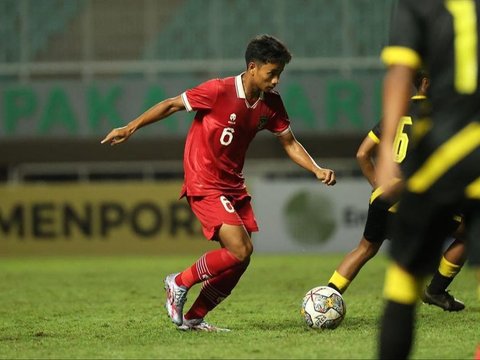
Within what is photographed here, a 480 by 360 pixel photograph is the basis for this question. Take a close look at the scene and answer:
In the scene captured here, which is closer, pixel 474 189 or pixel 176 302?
pixel 474 189

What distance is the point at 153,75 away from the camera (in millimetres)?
23203

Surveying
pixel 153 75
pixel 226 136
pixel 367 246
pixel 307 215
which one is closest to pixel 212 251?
pixel 226 136

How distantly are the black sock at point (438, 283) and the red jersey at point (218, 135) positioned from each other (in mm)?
Result: 1916

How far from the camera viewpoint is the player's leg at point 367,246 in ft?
25.3

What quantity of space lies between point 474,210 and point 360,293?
6.22m

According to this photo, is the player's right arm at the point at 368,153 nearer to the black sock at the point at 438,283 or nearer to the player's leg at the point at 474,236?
the black sock at the point at 438,283

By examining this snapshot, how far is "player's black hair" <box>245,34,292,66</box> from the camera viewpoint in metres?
6.91

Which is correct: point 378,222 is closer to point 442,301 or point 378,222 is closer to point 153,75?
point 442,301

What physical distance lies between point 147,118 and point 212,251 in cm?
97

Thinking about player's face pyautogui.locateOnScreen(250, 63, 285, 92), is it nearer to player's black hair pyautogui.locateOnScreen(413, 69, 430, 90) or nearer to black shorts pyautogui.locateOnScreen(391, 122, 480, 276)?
player's black hair pyautogui.locateOnScreen(413, 69, 430, 90)

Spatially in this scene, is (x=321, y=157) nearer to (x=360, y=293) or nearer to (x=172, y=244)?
(x=172, y=244)

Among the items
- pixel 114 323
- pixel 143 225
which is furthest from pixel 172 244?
pixel 114 323

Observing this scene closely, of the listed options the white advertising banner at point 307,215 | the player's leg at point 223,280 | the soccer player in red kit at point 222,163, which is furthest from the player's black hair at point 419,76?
the white advertising banner at point 307,215

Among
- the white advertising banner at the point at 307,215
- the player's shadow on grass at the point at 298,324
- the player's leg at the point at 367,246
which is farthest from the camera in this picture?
the white advertising banner at the point at 307,215
